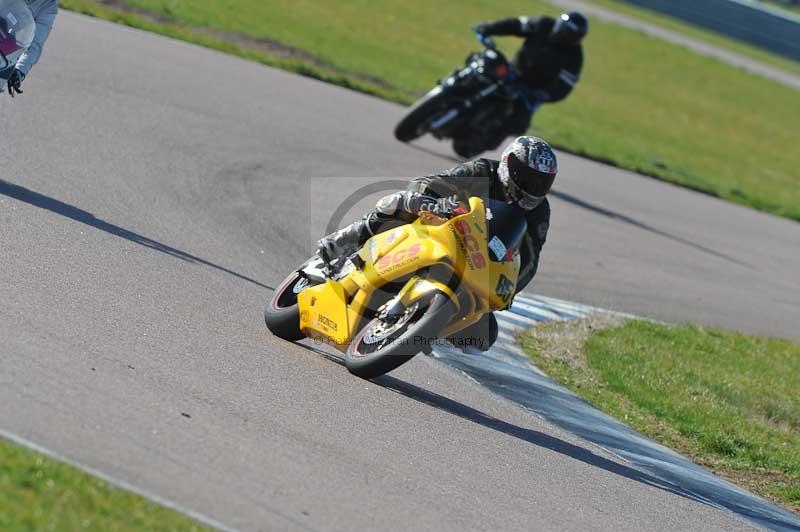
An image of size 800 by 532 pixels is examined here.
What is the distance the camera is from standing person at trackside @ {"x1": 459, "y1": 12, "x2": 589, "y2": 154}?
15.8 m

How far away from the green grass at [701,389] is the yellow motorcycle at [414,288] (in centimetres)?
209

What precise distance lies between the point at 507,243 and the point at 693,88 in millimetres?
27007

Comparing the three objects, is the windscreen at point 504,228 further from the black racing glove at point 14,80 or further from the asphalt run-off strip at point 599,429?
the black racing glove at point 14,80

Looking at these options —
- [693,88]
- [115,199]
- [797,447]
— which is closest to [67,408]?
[115,199]

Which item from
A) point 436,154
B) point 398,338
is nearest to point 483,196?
point 398,338

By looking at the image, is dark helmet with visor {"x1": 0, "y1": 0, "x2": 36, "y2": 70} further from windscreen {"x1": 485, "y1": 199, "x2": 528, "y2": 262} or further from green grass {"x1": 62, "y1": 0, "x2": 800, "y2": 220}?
green grass {"x1": 62, "y1": 0, "x2": 800, "y2": 220}

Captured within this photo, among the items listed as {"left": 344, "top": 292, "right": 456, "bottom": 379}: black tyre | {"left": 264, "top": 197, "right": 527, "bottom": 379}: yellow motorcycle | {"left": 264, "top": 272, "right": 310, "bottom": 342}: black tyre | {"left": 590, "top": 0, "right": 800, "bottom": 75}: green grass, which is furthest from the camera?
{"left": 590, "top": 0, "right": 800, "bottom": 75}: green grass

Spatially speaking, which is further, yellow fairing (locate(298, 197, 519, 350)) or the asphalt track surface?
yellow fairing (locate(298, 197, 519, 350))

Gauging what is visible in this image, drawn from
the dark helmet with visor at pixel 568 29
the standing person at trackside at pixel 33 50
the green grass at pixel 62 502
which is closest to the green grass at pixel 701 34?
the dark helmet with visor at pixel 568 29

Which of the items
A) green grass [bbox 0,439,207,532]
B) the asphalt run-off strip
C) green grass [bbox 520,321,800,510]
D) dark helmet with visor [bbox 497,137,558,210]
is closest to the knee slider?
dark helmet with visor [bbox 497,137,558,210]

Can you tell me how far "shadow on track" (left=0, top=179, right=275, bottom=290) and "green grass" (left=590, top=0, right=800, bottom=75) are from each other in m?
33.9

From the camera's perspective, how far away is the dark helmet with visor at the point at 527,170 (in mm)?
7199

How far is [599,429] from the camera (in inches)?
317

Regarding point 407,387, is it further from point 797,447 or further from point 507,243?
point 797,447
